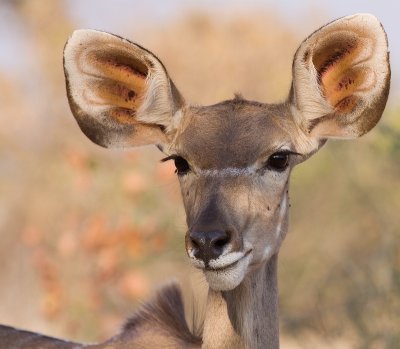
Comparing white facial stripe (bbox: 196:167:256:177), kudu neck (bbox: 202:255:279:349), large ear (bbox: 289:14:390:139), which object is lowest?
kudu neck (bbox: 202:255:279:349)

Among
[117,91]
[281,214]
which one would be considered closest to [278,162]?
[281,214]

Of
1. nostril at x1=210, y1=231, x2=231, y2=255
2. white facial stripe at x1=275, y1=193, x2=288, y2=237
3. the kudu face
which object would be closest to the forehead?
the kudu face

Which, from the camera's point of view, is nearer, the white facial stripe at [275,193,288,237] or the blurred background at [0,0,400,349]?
the white facial stripe at [275,193,288,237]

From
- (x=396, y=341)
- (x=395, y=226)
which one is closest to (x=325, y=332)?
(x=396, y=341)

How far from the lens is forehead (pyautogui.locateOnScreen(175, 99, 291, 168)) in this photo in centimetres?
571

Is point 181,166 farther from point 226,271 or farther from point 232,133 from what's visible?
point 226,271

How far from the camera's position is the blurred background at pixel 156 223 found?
9.82 meters

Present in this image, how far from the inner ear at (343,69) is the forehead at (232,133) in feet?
0.86

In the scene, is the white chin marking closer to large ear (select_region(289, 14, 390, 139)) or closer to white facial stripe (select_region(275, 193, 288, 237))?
white facial stripe (select_region(275, 193, 288, 237))

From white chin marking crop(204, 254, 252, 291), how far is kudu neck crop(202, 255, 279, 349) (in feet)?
1.15

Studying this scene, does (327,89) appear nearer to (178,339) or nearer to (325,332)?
(178,339)

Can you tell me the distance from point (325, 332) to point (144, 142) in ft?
9.36

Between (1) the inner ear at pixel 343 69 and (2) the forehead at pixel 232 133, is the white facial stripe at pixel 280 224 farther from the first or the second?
(1) the inner ear at pixel 343 69

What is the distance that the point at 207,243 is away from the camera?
5.23 meters
